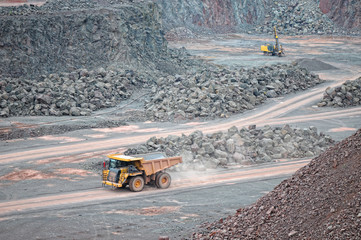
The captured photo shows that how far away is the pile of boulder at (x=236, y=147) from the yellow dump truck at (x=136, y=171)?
3.20 m

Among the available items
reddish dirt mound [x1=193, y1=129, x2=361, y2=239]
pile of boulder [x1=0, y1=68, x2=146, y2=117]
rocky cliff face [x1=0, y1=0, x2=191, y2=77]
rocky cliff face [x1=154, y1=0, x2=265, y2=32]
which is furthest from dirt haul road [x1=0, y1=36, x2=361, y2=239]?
rocky cliff face [x1=154, y1=0, x2=265, y2=32]

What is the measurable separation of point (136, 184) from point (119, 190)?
2.96 ft

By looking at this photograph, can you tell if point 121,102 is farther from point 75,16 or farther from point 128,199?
point 128,199

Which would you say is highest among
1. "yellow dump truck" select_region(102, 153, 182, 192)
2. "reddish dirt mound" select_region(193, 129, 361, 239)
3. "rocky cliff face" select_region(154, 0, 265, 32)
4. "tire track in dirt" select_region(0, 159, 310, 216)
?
"rocky cliff face" select_region(154, 0, 265, 32)

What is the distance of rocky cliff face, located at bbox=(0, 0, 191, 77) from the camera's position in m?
43.6

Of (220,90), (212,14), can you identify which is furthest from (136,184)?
(212,14)

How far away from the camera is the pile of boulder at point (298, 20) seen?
78312 mm

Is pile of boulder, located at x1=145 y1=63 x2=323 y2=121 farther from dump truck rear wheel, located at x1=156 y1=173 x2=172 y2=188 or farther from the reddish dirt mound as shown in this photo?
the reddish dirt mound

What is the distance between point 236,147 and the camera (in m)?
26.3

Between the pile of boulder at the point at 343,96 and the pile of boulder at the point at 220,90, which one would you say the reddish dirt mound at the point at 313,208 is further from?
the pile of boulder at the point at 343,96

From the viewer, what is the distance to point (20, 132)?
105 feet

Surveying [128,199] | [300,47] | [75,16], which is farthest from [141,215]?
[300,47]

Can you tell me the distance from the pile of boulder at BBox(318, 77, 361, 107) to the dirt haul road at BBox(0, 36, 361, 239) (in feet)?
3.84

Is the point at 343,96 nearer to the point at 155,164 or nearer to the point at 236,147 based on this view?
the point at 236,147
